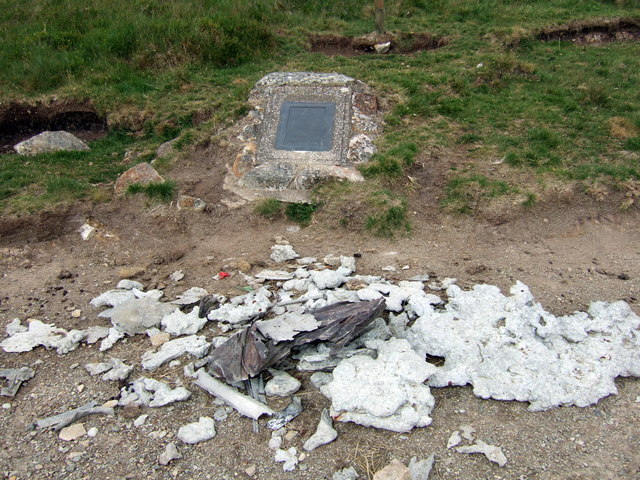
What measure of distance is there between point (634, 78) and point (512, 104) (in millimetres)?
2293

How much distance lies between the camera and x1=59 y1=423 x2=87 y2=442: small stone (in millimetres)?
3651

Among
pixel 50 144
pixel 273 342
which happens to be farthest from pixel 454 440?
pixel 50 144

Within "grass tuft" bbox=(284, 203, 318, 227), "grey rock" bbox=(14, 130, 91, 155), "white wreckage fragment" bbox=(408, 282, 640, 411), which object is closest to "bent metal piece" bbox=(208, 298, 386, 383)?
"white wreckage fragment" bbox=(408, 282, 640, 411)

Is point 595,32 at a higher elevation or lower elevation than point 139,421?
higher

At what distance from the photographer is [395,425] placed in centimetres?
359

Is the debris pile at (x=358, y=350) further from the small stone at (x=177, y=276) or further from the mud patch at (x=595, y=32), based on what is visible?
the mud patch at (x=595, y=32)

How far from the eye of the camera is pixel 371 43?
10445 millimetres

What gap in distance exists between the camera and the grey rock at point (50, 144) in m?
7.94

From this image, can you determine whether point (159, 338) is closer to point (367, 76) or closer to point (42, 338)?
point (42, 338)

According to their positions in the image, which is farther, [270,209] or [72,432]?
[270,209]

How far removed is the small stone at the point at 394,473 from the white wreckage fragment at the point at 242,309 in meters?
1.69

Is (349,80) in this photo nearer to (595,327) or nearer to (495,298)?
(495,298)

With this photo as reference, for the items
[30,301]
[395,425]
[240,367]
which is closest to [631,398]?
[395,425]

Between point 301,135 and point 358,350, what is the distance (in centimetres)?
388
